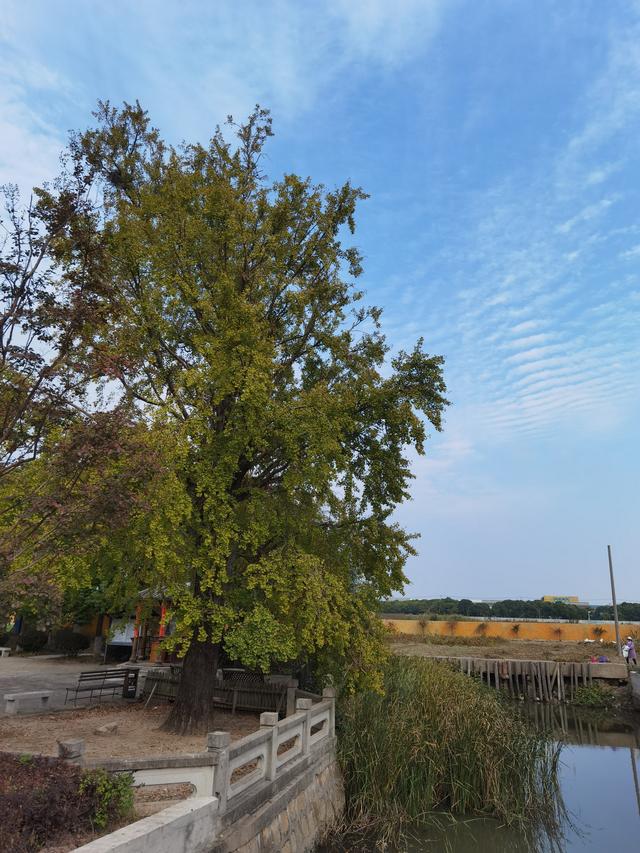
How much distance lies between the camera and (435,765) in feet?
40.4

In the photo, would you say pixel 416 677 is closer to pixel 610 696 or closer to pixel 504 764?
pixel 504 764

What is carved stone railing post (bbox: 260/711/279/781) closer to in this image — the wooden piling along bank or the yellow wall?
the wooden piling along bank

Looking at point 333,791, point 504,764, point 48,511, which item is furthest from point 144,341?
point 504,764

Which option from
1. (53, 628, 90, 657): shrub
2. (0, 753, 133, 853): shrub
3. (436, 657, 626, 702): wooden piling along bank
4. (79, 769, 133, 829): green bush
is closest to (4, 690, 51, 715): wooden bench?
(0, 753, 133, 853): shrub

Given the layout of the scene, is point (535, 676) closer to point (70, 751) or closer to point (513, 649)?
point (513, 649)

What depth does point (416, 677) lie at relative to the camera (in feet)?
49.6

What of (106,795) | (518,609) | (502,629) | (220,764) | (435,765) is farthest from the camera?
(518,609)

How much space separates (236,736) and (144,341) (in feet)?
28.8

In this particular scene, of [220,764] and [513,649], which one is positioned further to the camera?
[513,649]

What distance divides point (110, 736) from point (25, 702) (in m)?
3.32

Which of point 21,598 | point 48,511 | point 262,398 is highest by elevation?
point 262,398

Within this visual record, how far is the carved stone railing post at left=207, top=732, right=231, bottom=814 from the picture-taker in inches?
295

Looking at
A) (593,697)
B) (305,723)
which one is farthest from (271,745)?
(593,697)

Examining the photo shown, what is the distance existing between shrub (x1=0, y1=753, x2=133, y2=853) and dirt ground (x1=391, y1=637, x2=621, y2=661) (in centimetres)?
2862
